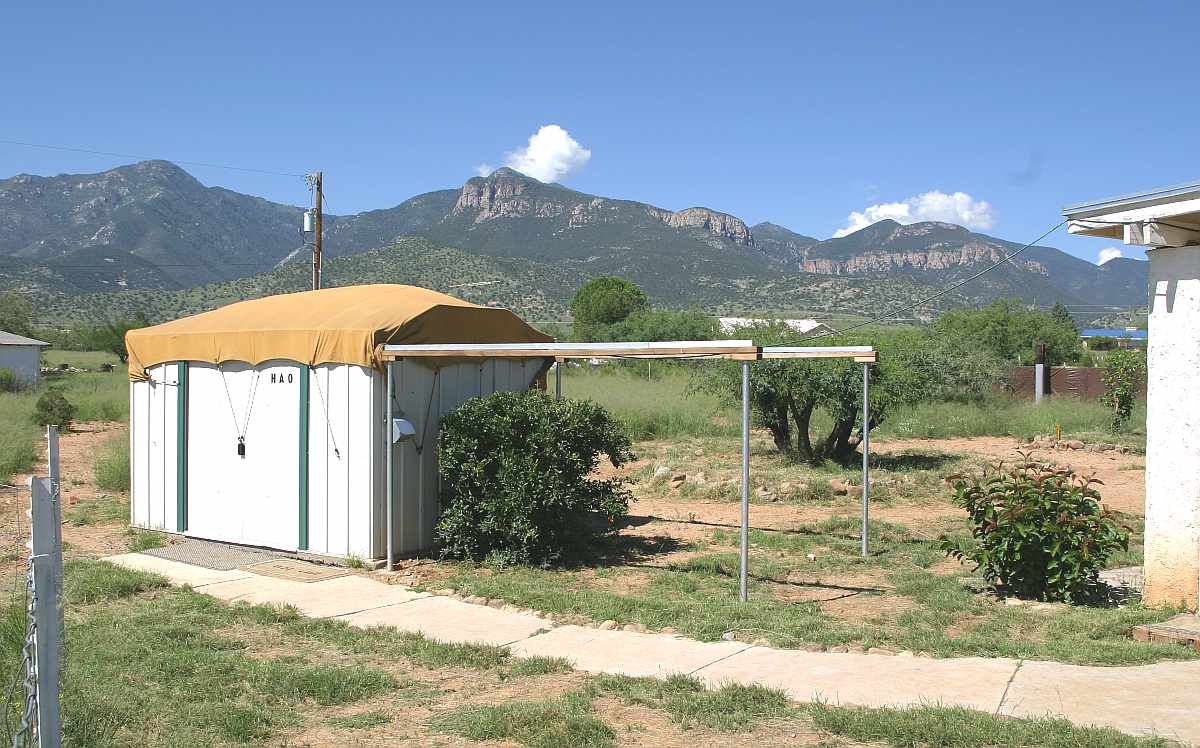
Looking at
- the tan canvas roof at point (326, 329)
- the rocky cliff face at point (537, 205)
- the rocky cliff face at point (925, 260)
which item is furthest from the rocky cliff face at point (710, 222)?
the tan canvas roof at point (326, 329)

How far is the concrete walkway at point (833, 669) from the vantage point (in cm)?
570

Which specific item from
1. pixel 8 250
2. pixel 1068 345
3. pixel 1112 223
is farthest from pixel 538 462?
pixel 8 250

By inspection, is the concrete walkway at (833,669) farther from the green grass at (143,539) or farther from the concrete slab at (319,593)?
the green grass at (143,539)

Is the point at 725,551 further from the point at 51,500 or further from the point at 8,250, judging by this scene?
the point at 8,250

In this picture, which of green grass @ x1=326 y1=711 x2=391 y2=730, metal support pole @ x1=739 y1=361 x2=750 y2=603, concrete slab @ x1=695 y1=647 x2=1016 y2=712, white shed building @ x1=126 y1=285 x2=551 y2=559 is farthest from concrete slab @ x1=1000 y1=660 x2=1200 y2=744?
white shed building @ x1=126 y1=285 x2=551 y2=559

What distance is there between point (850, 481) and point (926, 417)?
34.9 feet

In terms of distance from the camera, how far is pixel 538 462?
10406mm

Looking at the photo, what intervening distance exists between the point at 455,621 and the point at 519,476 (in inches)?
86.8

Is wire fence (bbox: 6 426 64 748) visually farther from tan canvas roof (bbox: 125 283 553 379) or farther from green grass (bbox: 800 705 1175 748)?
tan canvas roof (bbox: 125 283 553 379)

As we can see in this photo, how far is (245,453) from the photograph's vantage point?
38.3 feet

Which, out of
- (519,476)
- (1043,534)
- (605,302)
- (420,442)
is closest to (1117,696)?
(1043,534)

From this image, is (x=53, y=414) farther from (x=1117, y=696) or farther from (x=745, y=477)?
(x=1117, y=696)

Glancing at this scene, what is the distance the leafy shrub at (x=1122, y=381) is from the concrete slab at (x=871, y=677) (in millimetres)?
19909

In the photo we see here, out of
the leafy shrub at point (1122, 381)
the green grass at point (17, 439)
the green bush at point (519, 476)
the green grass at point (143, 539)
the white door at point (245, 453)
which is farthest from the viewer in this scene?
the leafy shrub at point (1122, 381)
